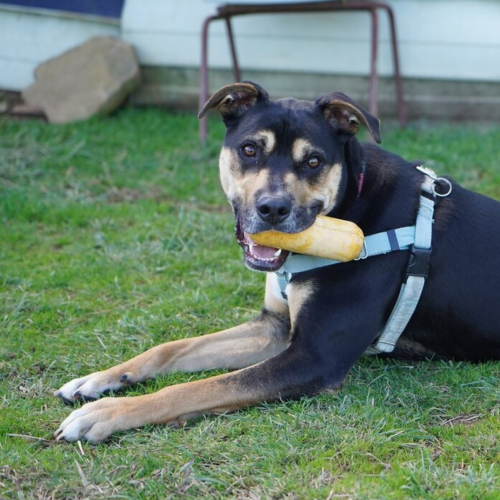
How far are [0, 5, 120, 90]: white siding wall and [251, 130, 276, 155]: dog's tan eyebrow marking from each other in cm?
611

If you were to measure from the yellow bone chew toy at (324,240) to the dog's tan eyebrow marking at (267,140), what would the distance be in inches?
18.1

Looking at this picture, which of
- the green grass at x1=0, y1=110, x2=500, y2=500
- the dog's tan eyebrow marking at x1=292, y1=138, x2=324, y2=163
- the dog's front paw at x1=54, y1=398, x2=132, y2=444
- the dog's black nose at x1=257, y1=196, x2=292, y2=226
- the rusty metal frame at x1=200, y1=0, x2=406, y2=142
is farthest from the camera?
the rusty metal frame at x1=200, y1=0, x2=406, y2=142

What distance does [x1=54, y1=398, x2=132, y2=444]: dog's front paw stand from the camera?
384 centimetres

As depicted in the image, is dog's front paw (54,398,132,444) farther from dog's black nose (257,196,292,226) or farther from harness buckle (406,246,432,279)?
harness buckle (406,246,432,279)

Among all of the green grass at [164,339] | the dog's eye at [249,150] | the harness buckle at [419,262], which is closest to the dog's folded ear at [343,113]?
the dog's eye at [249,150]

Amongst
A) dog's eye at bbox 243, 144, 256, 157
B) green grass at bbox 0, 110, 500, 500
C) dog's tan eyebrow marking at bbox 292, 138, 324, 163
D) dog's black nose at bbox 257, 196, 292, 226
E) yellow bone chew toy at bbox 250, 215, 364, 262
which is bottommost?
green grass at bbox 0, 110, 500, 500

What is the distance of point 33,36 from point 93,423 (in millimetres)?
7034

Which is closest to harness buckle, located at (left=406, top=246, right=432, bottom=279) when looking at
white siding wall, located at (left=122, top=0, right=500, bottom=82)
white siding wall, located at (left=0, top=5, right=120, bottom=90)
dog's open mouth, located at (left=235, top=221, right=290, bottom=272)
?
dog's open mouth, located at (left=235, top=221, right=290, bottom=272)

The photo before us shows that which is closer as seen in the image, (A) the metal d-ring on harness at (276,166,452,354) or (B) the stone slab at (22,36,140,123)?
(A) the metal d-ring on harness at (276,166,452,354)

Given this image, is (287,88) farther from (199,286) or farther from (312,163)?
(312,163)

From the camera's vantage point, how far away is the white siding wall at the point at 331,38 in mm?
9398

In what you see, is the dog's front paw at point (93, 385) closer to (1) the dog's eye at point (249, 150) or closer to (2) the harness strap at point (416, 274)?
(1) the dog's eye at point (249, 150)

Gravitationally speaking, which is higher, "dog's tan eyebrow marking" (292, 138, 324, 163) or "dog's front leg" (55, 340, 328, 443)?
"dog's tan eyebrow marking" (292, 138, 324, 163)

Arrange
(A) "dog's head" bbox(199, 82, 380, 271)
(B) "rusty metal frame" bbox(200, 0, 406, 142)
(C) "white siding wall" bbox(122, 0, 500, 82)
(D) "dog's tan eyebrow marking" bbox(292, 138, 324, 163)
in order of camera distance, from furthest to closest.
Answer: (C) "white siding wall" bbox(122, 0, 500, 82) → (B) "rusty metal frame" bbox(200, 0, 406, 142) → (D) "dog's tan eyebrow marking" bbox(292, 138, 324, 163) → (A) "dog's head" bbox(199, 82, 380, 271)
